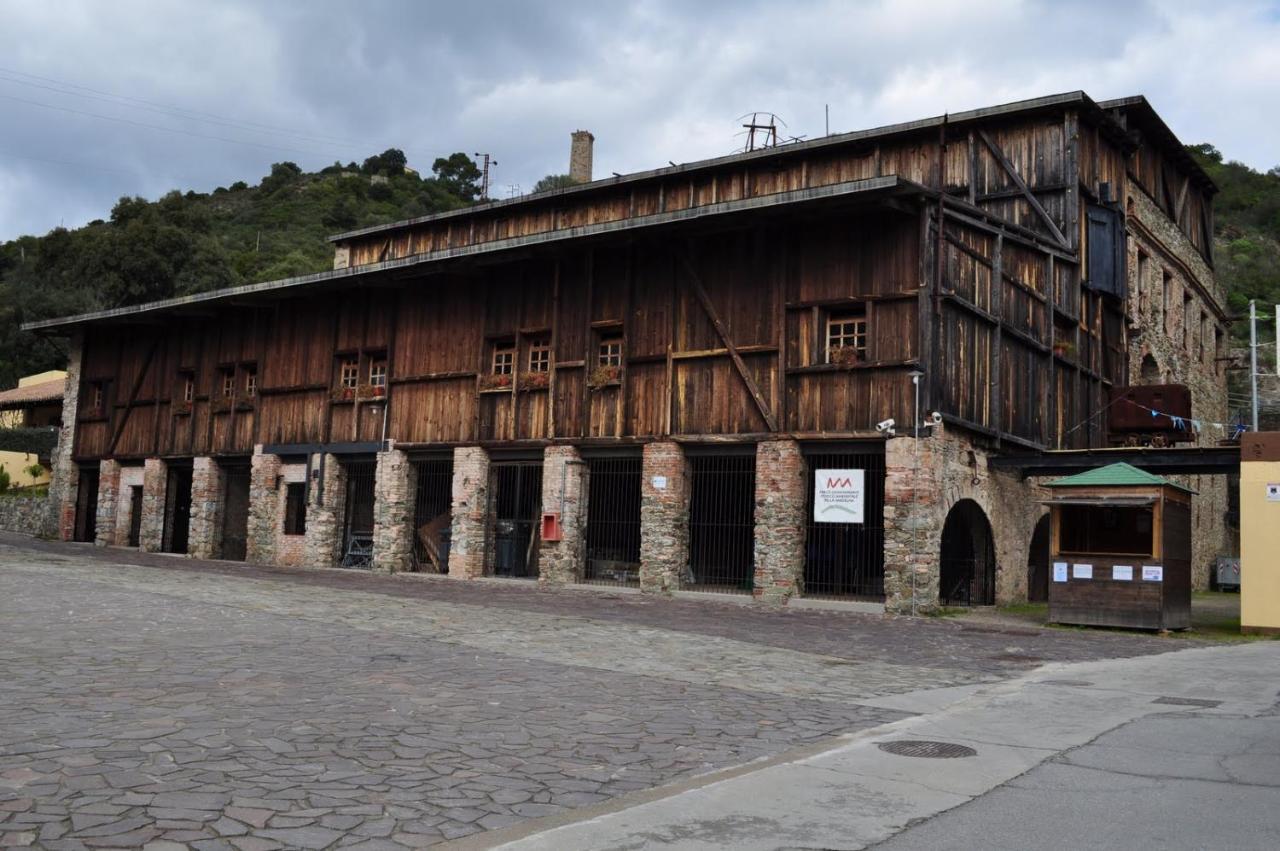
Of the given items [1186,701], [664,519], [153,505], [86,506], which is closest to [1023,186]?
[664,519]

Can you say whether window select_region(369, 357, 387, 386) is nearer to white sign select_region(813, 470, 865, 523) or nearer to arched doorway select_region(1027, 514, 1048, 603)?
white sign select_region(813, 470, 865, 523)

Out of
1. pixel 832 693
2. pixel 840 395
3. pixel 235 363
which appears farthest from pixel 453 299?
pixel 832 693

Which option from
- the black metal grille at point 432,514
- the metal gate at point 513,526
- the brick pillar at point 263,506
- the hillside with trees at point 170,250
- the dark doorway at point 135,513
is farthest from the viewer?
the hillside with trees at point 170,250

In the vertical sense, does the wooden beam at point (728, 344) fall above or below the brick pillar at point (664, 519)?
above

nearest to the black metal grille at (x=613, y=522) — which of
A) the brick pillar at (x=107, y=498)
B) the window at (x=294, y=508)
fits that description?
the window at (x=294, y=508)

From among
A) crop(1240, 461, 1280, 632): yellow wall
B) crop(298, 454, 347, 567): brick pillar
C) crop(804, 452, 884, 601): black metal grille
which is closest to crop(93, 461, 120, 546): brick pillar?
crop(298, 454, 347, 567): brick pillar

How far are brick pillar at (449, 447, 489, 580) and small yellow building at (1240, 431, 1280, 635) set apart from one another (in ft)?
50.9

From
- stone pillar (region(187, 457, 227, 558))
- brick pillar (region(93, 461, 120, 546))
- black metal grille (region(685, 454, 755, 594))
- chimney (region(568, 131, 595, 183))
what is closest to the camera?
black metal grille (region(685, 454, 755, 594))

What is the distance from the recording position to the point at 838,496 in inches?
746

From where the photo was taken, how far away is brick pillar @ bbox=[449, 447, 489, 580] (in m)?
24.2

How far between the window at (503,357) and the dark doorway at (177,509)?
12.9 m

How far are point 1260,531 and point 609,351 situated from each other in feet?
42.3

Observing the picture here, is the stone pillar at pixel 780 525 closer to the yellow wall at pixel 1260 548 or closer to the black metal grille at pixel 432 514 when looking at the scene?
the yellow wall at pixel 1260 548

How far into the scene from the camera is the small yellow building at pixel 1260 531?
52.5 ft
